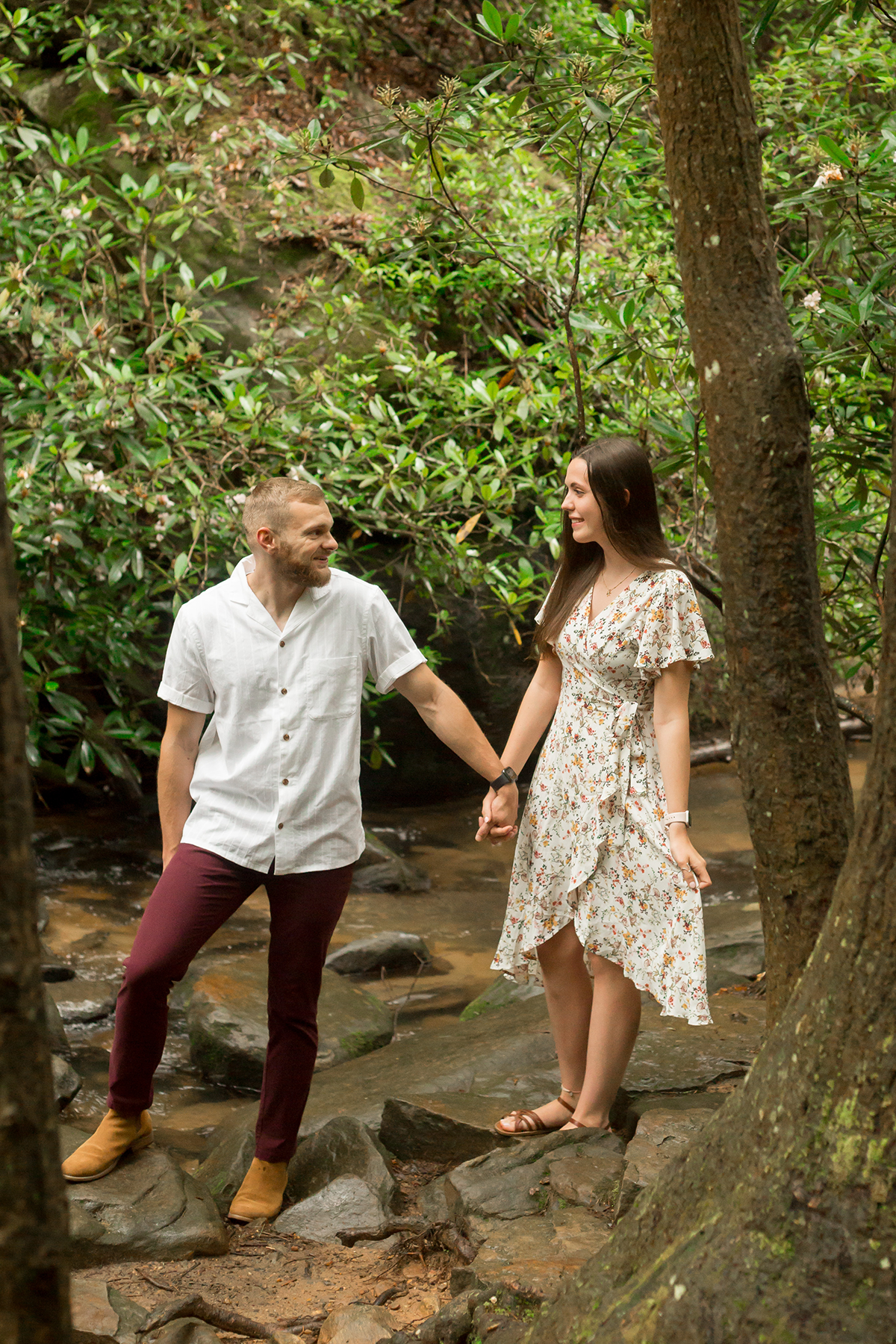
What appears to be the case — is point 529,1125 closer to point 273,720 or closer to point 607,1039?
point 607,1039

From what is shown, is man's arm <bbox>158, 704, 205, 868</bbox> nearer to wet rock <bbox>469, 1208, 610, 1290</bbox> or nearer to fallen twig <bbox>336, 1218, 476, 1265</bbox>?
fallen twig <bbox>336, 1218, 476, 1265</bbox>

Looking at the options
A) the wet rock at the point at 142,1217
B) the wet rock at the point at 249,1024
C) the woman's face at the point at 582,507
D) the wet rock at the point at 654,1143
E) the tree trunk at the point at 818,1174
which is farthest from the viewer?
the wet rock at the point at 249,1024

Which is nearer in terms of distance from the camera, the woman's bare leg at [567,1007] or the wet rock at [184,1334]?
the wet rock at [184,1334]

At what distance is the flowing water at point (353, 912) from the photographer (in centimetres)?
471

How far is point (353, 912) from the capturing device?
6578 mm

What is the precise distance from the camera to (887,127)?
356 centimetres

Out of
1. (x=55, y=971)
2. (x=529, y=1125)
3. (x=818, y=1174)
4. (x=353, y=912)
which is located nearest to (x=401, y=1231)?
(x=529, y=1125)

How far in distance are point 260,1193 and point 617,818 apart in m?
1.41

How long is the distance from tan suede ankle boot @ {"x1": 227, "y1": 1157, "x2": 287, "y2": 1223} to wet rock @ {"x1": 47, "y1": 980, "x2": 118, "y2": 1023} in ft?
6.92

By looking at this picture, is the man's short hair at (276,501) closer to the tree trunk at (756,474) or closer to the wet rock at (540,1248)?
the tree trunk at (756,474)

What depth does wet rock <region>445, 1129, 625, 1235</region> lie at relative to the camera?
2805 mm

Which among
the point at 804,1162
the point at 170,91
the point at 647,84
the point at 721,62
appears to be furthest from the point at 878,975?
the point at 170,91

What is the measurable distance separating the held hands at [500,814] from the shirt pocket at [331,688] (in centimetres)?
49

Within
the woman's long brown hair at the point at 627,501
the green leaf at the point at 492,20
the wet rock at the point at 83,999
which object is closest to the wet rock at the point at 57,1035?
the wet rock at the point at 83,999
